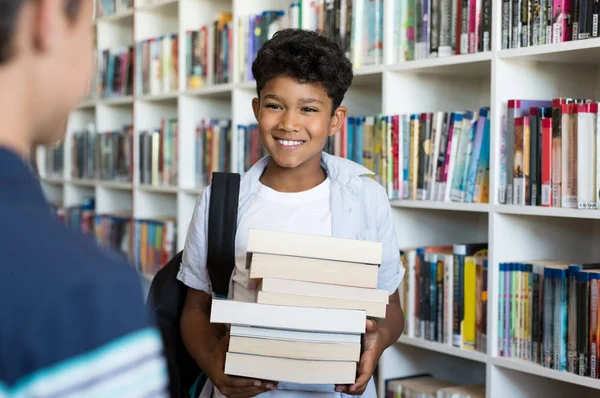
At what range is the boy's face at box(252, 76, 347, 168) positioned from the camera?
5.38 feet

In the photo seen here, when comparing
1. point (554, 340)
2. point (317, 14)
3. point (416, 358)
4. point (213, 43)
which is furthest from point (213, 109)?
point (554, 340)

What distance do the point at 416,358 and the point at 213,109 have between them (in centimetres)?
162

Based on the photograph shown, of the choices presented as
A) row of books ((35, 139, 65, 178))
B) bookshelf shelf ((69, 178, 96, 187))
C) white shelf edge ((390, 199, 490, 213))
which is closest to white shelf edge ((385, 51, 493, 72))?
white shelf edge ((390, 199, 490, 213))

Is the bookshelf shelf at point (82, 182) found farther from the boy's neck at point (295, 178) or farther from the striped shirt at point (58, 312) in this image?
the striped shirt at point (58, 312)

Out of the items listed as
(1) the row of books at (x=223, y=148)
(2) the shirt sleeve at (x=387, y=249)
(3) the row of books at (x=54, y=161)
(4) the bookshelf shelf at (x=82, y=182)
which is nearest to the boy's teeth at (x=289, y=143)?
(2) the shirt sleeve at (x=387, y=249)

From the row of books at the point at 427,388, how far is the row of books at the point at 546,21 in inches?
39.3

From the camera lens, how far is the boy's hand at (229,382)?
4.43ft

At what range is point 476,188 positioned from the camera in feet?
7.26

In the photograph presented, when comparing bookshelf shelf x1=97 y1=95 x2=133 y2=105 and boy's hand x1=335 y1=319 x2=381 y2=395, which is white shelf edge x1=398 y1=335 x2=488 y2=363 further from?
bookshelf shelf x1=97 y1=95 x2=133 y2=105

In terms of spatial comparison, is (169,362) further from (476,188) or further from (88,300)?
(88,300)

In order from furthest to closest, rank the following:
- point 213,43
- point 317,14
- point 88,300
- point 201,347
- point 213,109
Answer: point 213,109 < point 213,43 < point 317,14 < point 201,347 < point 88,300

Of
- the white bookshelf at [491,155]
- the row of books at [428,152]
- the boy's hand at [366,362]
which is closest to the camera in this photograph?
the boy's hand at [366,362]

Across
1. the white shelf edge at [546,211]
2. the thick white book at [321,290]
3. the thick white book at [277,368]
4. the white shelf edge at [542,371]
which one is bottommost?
the white shelf edge at [542,371]

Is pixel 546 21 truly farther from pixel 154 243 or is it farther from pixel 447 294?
pixel 154 243
